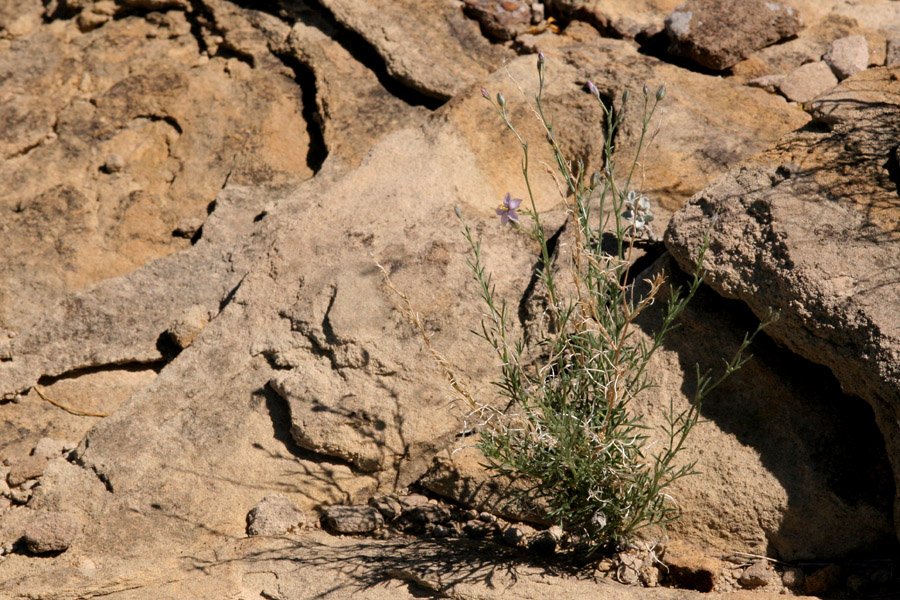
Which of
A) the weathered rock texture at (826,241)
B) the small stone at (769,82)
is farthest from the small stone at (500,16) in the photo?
the weathered rock texture at (826,241)

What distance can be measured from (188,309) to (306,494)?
112 cm

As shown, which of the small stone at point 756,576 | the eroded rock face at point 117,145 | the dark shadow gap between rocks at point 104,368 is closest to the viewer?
the small stone at point 756,576

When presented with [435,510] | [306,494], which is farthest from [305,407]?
[435,510]

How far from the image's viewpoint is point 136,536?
2.86 meters

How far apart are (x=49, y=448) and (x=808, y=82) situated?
3.80 meters

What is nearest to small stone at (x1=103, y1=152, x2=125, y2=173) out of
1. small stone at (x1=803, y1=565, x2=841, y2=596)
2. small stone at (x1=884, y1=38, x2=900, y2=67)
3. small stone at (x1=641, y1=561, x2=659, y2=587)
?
small stone at (x1=641, y1=561, x2=659, y2=587)

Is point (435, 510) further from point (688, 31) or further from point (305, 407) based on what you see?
point (688, 31)

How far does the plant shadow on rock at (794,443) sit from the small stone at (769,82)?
156cm

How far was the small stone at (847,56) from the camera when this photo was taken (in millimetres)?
4066

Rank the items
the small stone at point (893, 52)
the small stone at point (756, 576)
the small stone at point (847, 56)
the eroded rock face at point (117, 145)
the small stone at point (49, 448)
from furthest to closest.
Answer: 1. the eroded rock face at point (117, 145)
2. the small stone at point (847, 56)
3. the small stone at point (893, 52)
4. the small stone at point (49, 448)
5. the small stone at point (756, 576)

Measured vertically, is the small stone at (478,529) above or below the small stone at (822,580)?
below

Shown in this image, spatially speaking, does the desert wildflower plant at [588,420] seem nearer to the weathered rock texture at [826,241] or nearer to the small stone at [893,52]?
the weathered rock texture at [826,241]

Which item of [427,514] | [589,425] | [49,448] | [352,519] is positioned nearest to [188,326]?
[49,448]

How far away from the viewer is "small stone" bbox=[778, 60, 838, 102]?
3.93 m
